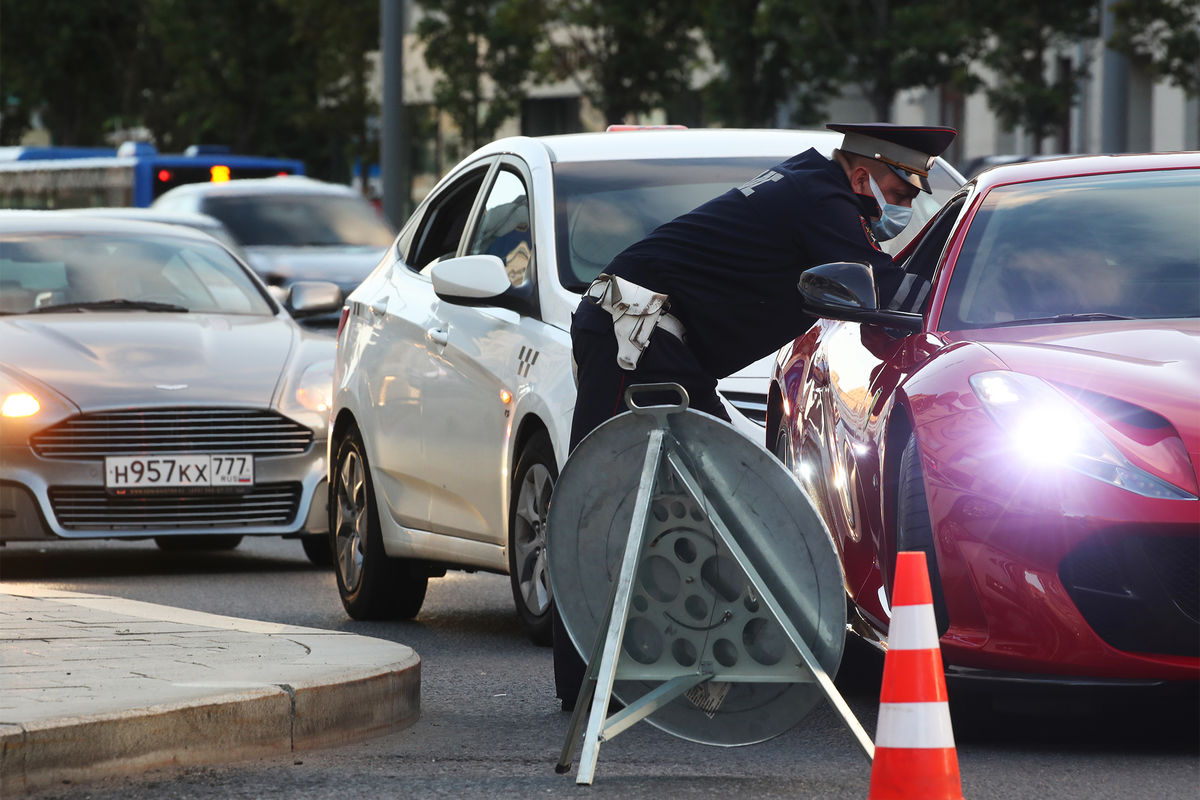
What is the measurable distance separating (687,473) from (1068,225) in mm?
1672

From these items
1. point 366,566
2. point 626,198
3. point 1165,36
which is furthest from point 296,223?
point 626,198

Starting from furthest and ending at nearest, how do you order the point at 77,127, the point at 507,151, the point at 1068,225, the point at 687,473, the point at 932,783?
1. the point at 77,127
2. the point at 507,151
3. the point at 1068,225
4. the point at 687,473
5. the point at 932,783

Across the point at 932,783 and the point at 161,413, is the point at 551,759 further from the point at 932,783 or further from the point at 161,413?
the point at 161,413

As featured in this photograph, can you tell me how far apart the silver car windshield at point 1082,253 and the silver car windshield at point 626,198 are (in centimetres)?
155

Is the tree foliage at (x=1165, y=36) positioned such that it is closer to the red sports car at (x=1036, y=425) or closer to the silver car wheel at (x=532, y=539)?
the silver car wheel at (x=532, y=539)

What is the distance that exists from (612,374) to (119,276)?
19.8 ft

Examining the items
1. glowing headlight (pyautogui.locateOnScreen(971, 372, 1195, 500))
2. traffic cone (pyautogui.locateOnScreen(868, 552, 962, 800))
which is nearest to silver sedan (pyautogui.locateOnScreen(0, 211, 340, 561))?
glowing headlight (pyautogui.locateOnScreen(971, 372, 1195, 500))

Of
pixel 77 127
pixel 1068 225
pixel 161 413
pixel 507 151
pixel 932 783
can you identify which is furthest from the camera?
pixel 77 127

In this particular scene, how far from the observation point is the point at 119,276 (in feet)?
36.9

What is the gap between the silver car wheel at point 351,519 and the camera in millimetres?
8797

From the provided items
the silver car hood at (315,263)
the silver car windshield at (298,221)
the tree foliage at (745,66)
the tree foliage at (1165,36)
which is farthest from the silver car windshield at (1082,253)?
the tree foliage at (745,66)

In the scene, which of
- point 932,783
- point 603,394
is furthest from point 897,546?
point 932,783

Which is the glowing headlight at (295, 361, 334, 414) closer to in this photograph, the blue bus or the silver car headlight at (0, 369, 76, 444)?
the silver car headlight at (0, 369, 76, 444)

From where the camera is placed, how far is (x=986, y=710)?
5.69 metres
